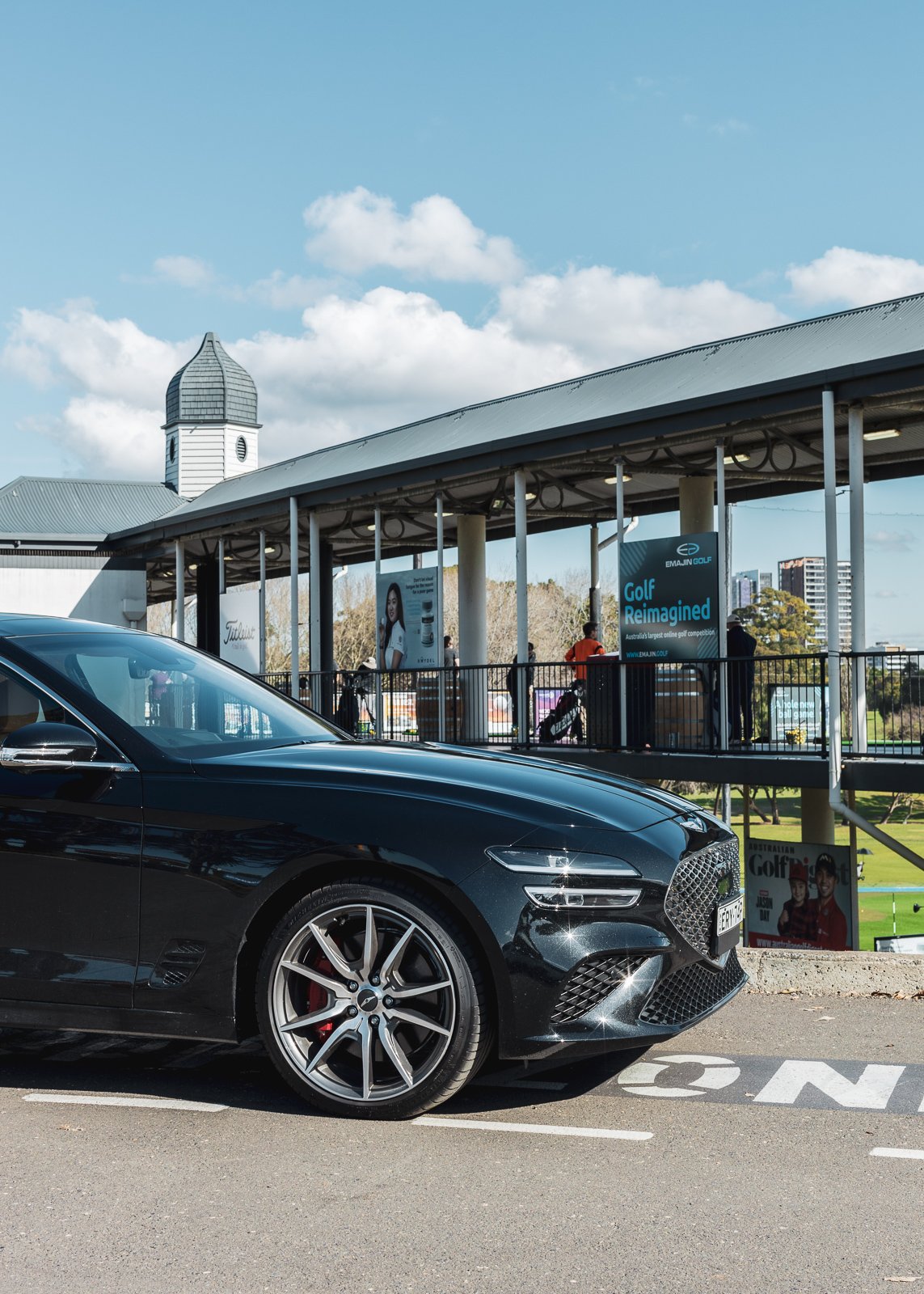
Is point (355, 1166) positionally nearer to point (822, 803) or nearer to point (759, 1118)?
point (759, 1118)

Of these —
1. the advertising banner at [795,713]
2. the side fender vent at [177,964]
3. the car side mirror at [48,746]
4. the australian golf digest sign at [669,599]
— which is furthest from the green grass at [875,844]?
the car side mirror at [48,746]

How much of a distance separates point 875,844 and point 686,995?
1202 inches

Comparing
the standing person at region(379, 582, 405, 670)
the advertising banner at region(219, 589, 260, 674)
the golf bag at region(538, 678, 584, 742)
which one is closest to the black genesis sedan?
the golf bag at region(538, 678, 584, 742)

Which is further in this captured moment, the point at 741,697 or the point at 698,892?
the point at 741,697

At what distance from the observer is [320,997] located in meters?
4.48

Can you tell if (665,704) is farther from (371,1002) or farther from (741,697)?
(371,1002)

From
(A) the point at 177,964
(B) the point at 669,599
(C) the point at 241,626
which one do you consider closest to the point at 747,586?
(B) the point at 669,599

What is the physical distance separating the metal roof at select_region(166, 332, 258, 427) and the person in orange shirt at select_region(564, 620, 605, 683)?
69.5 ft

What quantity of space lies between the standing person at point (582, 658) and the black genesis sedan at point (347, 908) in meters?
11.8

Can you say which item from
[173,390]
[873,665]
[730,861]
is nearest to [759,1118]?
[730,861]

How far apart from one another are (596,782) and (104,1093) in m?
2.01

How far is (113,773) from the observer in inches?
183

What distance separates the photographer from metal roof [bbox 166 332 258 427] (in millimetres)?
36969

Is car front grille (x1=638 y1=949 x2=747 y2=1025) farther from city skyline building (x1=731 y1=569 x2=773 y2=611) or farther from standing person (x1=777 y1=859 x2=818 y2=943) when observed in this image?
standing person (x1=777 y1=859 x2=818 y2=943)
